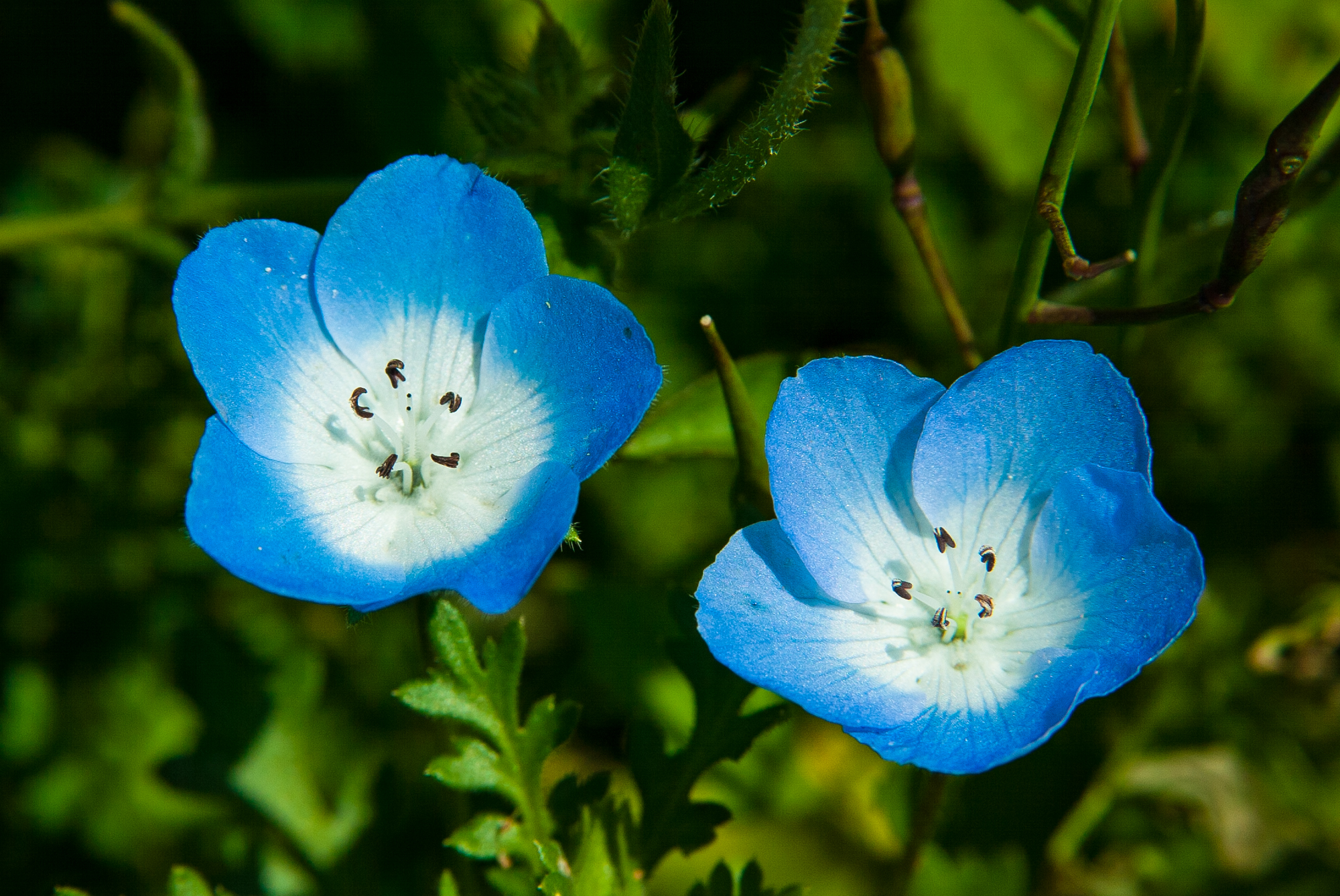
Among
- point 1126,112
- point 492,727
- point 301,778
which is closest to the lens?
point 492,727

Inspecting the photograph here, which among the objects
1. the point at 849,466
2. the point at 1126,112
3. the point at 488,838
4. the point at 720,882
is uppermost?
the point at 1126,112

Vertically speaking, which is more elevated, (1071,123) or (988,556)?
(1071,123)

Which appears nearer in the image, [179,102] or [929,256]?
[929,256]

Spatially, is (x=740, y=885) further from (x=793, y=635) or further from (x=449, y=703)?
(x=449, y=703)

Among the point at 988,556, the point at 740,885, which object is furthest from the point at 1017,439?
the point at 740,885

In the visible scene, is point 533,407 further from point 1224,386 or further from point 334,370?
point 1224,386

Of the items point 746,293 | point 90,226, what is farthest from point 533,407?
point 746,293
